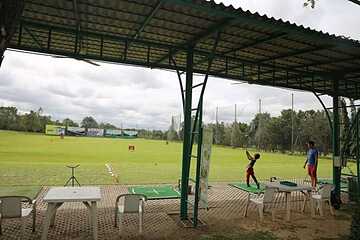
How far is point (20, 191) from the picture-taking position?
32.7 ft

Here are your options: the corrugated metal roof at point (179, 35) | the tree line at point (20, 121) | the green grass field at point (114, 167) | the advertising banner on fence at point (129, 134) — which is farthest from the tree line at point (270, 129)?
the corrugated metal roof at point (179, 35)

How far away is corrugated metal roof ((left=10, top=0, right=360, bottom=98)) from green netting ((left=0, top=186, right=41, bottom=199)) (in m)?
5.02

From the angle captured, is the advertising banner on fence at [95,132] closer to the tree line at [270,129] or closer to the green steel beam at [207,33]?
the tree line at [270,129]

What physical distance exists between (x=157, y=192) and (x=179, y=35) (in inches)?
235

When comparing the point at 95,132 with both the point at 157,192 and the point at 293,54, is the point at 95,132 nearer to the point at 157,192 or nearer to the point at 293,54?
the point at 157,192

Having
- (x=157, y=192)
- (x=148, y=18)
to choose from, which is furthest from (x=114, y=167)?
(x=148, y=18)

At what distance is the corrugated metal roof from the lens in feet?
16.9

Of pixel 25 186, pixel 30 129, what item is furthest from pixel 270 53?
pixel 30 129

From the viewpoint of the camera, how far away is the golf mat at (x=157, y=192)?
31.2 ft

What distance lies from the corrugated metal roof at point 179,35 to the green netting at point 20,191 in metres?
5.02

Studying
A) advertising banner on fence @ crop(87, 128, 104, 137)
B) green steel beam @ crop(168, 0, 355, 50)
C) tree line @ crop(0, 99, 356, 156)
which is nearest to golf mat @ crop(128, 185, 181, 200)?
green steel beam @ crop(168, 0, 355, 50)

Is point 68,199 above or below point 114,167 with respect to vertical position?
above

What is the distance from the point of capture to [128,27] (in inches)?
240

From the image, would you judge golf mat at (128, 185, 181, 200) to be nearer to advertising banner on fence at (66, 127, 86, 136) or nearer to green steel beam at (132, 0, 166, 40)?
green steel beam at (132, 0, 166, 40)
